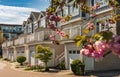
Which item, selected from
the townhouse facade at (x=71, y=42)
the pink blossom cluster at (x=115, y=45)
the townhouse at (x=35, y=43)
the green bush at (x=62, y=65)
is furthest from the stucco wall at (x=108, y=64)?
the pink blossom cluster at (x=115, y=45)

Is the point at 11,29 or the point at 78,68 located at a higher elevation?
the point at 11,29

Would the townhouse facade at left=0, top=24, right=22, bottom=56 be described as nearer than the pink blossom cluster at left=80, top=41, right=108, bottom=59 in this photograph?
No

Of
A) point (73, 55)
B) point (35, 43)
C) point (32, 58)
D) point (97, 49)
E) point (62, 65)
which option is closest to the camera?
point (97, 49)

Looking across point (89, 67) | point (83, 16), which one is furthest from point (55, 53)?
point (89, 67)

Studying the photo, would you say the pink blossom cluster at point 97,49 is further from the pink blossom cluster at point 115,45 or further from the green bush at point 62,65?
the green bush at point 62,65

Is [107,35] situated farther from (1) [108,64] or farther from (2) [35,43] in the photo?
(2) [35,43]

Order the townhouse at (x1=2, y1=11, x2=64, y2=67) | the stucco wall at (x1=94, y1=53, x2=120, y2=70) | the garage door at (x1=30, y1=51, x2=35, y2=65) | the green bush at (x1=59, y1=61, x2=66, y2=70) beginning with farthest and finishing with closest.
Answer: the garage door at (x1=30, y1=51, x2=35, y2=65) < the townhouse at (x1=2, y1=11, x2=64, y2=67) < the green bush at (x1=59, y1=61, x2=66, y2=70) < the stucco wall at (x1=94, y1=53, x2=120, y2=70)

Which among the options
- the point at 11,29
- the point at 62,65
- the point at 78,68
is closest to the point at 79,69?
the point at 78,68

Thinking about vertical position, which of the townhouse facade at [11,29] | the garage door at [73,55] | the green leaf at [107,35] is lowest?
the green leaf at [107,35]

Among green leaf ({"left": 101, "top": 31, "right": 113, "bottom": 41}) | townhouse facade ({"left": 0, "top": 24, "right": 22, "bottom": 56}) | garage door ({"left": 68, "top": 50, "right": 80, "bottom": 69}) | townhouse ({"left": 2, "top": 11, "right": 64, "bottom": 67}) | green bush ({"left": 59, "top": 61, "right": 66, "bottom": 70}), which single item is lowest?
green bush ({"left": 59, "top": 61, "right": 66, "bottom": 70})

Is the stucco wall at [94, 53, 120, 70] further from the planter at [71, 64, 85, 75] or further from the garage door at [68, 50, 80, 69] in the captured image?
the garage door at [68, 50, 80, 69]

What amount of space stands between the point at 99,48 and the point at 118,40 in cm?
26

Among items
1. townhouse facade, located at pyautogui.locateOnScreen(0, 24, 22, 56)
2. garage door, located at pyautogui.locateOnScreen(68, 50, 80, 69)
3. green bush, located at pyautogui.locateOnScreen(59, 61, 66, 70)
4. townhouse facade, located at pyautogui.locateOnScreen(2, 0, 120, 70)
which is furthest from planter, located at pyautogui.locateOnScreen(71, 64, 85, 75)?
townhouse facade, located at pyautogui.locateOnScreen(0, 24, 22, 56)

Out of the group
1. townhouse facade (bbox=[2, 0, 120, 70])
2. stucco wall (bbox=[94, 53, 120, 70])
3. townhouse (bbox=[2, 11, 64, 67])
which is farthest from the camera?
townhouse (bbox=[2, 11, 64, 67])
